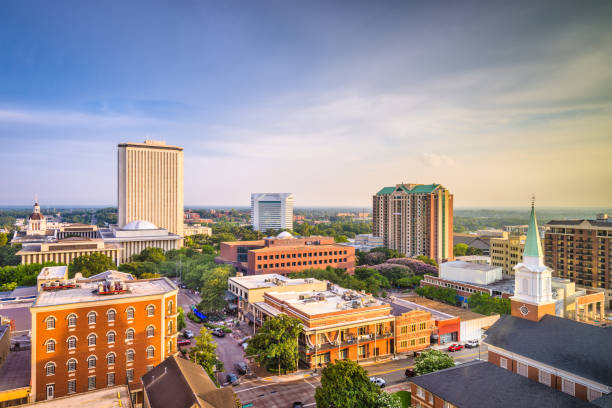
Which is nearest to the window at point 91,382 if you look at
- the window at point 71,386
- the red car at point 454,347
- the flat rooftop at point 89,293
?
the window at point 71,386

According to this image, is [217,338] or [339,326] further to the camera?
[217,338]

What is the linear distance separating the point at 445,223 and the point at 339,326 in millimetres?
95973

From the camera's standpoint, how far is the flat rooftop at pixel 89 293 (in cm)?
3853

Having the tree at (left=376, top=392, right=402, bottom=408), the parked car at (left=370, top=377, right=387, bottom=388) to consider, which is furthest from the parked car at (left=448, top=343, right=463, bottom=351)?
the tree at (left=376, top=392, right=402, bottom=408)

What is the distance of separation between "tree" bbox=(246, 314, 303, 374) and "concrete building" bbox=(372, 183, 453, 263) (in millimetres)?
97473

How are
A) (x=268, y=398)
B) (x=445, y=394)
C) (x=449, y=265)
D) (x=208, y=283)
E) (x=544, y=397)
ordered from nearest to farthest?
(x=544, y=397) → (x=445, y=394) → (x=268, y=398) → (x=208, y=283) → (x=449, y=265)

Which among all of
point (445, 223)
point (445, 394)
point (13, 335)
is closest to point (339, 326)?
point (445, 394)

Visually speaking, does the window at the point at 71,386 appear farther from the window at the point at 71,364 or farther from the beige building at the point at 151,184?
the beige building at the point at 151,184

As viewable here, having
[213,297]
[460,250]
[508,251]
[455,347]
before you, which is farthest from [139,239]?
[460,250]

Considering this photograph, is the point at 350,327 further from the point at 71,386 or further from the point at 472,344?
the point at 71,386

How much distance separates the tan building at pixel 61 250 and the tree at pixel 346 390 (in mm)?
98270

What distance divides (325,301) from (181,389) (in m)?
30.7

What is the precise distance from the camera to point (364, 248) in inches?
5822

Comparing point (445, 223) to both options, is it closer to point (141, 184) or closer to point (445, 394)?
point (445, 394)
